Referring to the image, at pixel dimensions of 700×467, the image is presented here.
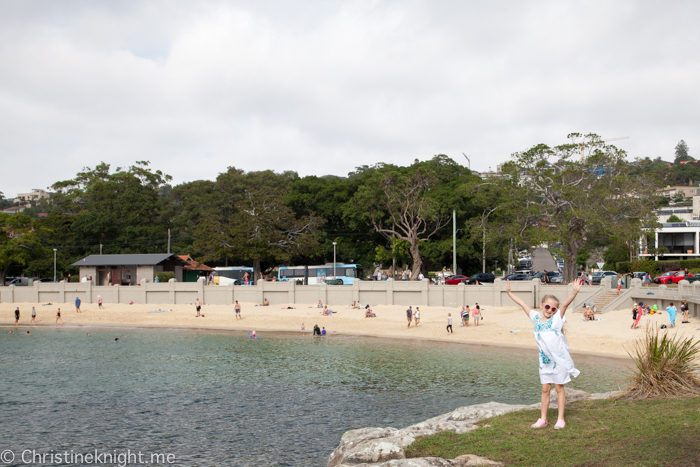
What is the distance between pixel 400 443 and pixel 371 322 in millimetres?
30951

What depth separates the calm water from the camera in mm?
15016

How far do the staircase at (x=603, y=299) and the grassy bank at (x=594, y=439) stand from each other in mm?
30134

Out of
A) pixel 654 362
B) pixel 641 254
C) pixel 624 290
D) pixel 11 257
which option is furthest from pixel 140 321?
pixel 641 254

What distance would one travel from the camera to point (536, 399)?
18.4 m

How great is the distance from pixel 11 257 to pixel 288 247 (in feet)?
109

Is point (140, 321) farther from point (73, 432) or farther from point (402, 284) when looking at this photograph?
point (73, 432)

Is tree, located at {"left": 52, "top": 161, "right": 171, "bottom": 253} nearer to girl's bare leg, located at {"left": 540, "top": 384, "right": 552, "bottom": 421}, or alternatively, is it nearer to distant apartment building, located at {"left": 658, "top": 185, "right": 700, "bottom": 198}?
girl's bare leg, located at {"left": 540, "top": 384, "right": 552, "bottom": 421}

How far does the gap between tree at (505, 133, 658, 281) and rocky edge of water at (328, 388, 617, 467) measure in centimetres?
3998

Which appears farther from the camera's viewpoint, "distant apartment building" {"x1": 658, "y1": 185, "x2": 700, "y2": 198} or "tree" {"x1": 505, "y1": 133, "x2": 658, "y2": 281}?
"distant apartment building" {"x1": 658, "y1": 185, "x2": 700, "y2": 198}

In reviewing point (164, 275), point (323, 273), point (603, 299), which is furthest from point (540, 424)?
point (164, 275)

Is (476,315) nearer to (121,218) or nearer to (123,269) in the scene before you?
(123,269)

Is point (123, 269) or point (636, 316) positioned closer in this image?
point (636, 316)

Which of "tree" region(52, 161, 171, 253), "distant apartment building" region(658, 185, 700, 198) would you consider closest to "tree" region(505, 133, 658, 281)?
"tree" region(52, 161, 171, 253)

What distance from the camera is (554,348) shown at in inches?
321
